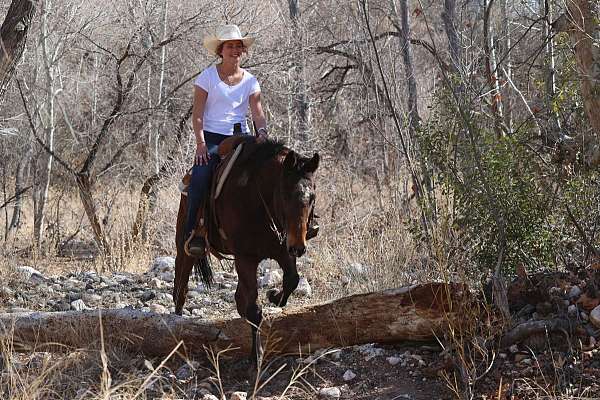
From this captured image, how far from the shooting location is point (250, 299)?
6.72 m

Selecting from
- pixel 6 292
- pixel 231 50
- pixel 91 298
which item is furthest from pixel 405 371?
pixel 6 292

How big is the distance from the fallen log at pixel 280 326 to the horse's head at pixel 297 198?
0.69 m

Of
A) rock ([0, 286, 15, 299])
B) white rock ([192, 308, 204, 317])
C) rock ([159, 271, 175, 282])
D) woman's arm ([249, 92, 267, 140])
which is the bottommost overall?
white rock ([192, 308, 204, 317])

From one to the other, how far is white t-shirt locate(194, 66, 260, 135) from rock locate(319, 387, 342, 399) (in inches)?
104

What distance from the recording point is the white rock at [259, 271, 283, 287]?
33.9 feet

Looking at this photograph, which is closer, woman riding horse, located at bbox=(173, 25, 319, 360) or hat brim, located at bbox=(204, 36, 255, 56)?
woman riding horse, located at bbox=(173, 25, 319, 360)

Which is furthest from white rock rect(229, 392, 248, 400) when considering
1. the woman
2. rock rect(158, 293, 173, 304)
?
rock rect(158, 293, 173, 304)

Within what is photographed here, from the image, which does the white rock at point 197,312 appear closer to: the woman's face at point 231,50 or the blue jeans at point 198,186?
the blue jeans at point 198,186

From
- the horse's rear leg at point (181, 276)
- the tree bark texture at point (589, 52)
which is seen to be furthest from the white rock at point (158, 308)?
the tree bark texture at point (589, 52)

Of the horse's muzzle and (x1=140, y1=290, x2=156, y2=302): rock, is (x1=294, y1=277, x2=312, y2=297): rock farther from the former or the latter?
the horse's muzzle

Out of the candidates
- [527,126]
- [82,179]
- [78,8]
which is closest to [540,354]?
[527,126]

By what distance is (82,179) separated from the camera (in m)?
14.4

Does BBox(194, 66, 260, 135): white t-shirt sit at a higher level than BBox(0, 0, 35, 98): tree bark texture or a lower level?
lower

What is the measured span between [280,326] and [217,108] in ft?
6.73
